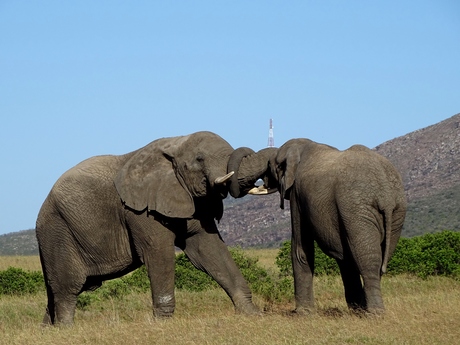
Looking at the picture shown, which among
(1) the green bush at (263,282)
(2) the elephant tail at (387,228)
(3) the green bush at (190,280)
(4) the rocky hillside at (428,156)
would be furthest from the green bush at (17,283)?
(4) the rocky hillside at (428,156)

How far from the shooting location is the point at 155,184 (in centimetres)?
1308

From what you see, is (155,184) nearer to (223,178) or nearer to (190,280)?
(223,178)

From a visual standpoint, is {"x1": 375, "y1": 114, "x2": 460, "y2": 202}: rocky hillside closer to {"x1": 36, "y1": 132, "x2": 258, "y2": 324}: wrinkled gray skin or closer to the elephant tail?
{"x1": 36, "y1": 132, "x2": 258, "y2": 324}: wrinkled gray skin

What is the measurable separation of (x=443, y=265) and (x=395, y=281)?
1811 mm

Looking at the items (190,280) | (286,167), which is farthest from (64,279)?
(190,280)

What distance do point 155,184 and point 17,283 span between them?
27.4 feet

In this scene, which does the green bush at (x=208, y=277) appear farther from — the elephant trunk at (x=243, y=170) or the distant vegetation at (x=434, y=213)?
the distant vegetation at (x=434, y=213)

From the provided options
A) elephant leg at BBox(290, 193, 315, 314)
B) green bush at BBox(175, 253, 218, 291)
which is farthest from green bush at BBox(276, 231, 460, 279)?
elephant leg at BBox(290, 193, 315, 314)

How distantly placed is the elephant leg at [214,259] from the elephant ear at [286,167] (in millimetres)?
993

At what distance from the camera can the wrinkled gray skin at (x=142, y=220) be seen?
42.0ft

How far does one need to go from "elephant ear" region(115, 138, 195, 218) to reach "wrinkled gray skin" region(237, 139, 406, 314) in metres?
0.97

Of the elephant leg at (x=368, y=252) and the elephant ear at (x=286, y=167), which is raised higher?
the elephant ear at (x=286, y=167)

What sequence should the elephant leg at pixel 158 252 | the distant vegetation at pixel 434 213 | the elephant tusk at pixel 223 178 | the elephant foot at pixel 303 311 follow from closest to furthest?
the elephant tusk at pixel 223 178 → the elephant leg at pixel 158 252 → the elephant foot at pixel 303 311 → the distant vegetation at pixel 434 213

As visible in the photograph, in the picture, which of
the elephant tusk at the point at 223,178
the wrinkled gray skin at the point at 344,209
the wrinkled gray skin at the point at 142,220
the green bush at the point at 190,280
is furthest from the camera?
the green bush at the point at 190,280
